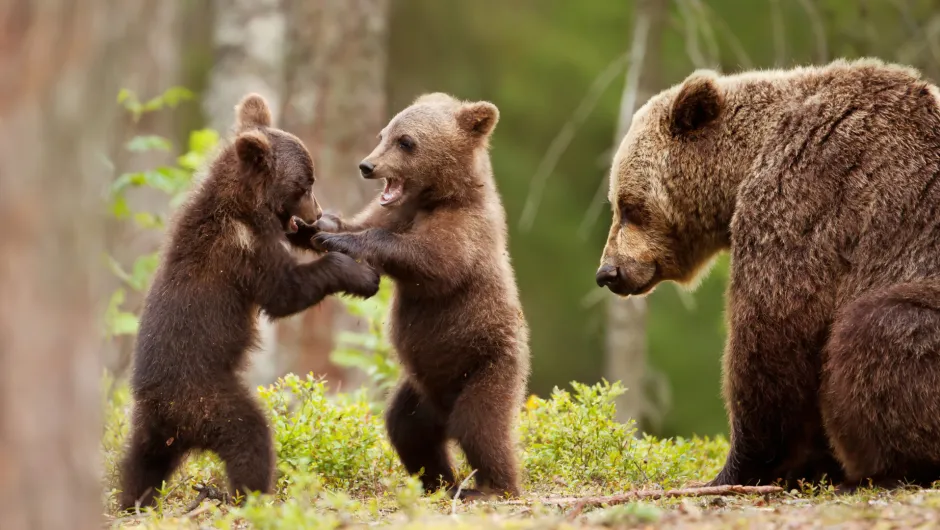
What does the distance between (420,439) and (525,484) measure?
2.72ft

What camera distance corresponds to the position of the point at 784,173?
6.41 meters

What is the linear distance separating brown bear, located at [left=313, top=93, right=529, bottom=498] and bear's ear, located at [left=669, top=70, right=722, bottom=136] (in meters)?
1.40

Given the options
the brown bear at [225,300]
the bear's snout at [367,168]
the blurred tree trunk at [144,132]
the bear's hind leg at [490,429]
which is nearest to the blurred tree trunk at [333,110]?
the blurred tree trunk at [144,132]

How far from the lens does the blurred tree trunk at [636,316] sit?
1283cm

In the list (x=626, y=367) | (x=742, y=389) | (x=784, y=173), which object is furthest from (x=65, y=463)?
(x=626, y=367)

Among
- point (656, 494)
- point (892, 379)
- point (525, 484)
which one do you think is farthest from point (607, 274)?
point (892, 379)

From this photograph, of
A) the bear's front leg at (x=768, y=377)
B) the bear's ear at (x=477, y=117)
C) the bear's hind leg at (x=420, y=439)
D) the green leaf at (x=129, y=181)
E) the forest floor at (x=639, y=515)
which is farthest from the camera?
the green leaf at (x=129, y=181)

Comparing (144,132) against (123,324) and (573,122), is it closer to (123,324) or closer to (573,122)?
(573,122)

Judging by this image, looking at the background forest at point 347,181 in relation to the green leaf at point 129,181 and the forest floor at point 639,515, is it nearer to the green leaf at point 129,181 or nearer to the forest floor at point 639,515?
the green leaf at point 129,181

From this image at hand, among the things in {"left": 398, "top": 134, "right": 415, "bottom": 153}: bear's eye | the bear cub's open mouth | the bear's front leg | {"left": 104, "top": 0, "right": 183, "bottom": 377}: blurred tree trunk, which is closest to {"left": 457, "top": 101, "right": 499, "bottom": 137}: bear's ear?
{"left": 398, "top": 134, "right": 415, "bottom": 153}: bear's eye

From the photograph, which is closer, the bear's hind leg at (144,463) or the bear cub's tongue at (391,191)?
the bear's hind leg at (144,463)

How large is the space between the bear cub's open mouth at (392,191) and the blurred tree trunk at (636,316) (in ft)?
17.6

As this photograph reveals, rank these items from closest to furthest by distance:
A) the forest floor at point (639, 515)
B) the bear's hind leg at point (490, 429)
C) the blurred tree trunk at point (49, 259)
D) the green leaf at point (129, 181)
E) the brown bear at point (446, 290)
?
the blurred tree trunk at point (49, 259) < the forest floor at point (639, 515) < the bear's hind leg at point (490, 429) < the brown bear at point (446, 290) < the green leaf at point (129, 181)

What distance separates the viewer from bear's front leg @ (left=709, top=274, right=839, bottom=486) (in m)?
6.21
